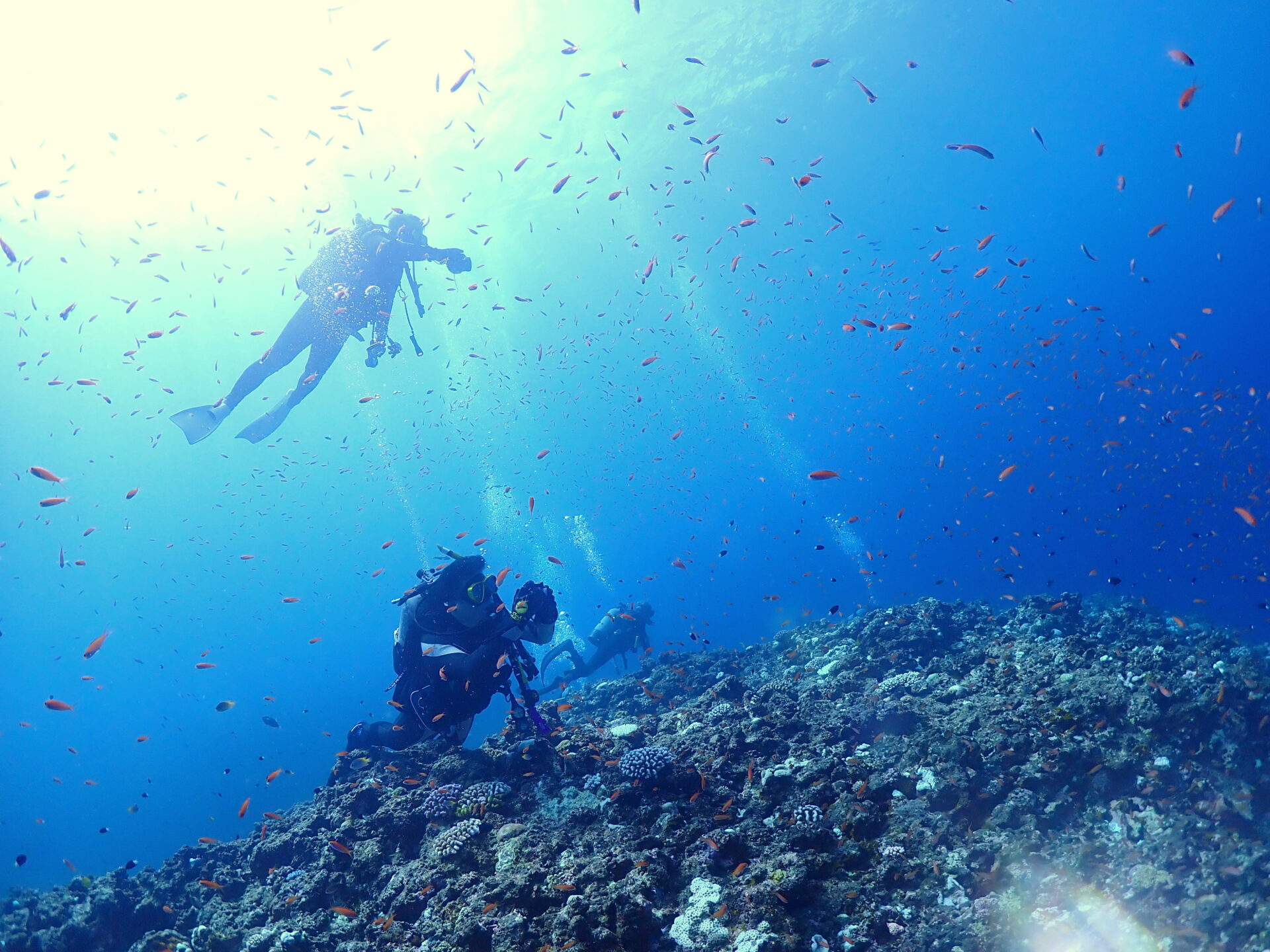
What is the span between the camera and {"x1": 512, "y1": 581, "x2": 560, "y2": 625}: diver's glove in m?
7.81

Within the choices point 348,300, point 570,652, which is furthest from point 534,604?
point 570,652

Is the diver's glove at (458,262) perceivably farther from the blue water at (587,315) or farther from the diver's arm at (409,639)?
the diver's arm at (409,639)

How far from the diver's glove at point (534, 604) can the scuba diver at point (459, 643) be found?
0.04 feet

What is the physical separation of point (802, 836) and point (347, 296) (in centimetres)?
1366

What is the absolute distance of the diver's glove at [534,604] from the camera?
781 centimetres

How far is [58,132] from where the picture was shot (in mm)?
23688

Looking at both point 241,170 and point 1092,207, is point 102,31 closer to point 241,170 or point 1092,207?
point 241,170

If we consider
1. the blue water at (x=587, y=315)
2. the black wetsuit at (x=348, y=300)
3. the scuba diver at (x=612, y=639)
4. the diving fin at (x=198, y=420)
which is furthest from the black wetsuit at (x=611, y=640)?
the diving fin at (x=198, y=420)

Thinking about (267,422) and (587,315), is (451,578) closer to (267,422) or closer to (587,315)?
(267,422)

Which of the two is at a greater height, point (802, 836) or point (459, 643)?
point (459, 643)

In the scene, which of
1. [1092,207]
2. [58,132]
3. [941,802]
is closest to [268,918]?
[941,802]

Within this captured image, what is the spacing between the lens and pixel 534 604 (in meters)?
7.95

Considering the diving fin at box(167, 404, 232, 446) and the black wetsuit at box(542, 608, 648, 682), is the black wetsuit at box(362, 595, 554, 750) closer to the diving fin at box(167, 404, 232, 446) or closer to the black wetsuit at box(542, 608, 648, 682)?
the diving fin at box(167, 404, 232, 446)

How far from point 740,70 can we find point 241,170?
26483 millimetres
